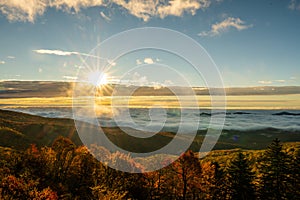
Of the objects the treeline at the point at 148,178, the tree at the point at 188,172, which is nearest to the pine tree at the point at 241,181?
the treeline at the point at 148,178

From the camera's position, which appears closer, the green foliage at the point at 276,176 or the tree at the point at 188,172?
the green foliage at the point at 276,176

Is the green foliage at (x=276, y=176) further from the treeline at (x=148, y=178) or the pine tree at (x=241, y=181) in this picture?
the pine tree at (x=241, y=181)

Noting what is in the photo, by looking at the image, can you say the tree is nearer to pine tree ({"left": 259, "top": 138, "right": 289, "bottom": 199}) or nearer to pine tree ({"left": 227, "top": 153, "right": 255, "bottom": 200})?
pine tree ({"left": 227, "top": 153, "right": 255, "bottom": 200})

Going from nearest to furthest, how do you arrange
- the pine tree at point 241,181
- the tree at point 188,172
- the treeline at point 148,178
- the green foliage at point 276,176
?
the treeline at point 148,178, the pine tree at point 241,181, the green foliage at point 276,176, the tree at point 188,172

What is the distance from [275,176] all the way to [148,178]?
37.9 metres

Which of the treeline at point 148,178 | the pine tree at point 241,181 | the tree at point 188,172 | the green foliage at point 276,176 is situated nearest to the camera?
the treeline at point 148,178

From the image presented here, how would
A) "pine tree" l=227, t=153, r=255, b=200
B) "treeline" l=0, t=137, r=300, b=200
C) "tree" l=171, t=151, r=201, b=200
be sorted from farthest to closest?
"tree" l=171, t=151, r=201, b=200
"pine tree" l=227, t=153, r=255, b=200
"treeline" l=0, t=137, r=300, b=200

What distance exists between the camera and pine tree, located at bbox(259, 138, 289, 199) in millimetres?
A: 70812

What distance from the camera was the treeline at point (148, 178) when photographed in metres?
68.5

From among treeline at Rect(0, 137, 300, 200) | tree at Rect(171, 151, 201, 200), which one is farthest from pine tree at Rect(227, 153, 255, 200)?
tree at Rect(171, 151, 201, 200)

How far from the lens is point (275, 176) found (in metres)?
71.5

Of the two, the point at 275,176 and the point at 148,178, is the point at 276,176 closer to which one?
the point at 275,176

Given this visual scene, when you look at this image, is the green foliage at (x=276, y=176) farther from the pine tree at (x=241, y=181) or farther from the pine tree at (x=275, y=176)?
the pine tree at (x=241, y=181)

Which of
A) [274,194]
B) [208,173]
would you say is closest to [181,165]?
[208,173]
